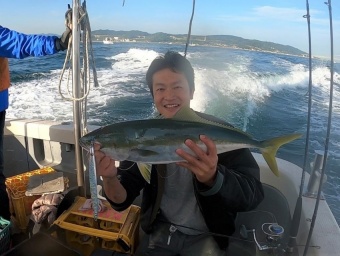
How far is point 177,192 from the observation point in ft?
7.86

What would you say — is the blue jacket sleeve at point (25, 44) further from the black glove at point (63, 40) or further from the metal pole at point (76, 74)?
the metal pole at point (76, 74)

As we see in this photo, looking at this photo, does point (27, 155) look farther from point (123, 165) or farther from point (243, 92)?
point (243, 92)

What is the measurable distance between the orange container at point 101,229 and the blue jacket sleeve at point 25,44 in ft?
5.63

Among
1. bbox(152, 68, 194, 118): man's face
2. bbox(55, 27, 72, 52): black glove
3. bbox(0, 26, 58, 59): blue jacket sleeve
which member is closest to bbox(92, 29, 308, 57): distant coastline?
bbox(55, 27, 72, 52): black glove

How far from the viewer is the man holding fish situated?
81.8 inches

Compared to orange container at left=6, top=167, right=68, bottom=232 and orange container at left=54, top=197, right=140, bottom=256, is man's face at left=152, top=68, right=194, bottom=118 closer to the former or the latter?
orange container at left=54, top=197, right=140, bottom=256

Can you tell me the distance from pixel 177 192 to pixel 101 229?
110cm

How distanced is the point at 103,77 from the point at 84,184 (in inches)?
495

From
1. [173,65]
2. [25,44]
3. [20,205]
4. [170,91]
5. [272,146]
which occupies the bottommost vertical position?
[20,205]

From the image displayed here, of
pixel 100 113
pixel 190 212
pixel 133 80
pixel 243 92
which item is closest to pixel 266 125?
pixel 243 92

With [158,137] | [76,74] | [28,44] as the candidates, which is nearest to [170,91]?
[158,137]

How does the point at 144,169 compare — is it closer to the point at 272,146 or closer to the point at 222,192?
the point at 222,192

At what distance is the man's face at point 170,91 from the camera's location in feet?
7.52

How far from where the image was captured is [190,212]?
7.83 ft
